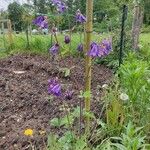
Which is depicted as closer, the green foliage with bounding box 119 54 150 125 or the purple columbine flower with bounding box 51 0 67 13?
the purple columbine flower with bounding box 51 0 67 13

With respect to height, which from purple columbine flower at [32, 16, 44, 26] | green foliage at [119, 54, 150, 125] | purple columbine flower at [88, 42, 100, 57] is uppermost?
purple columbine flower at [32, 16, 44, 26]

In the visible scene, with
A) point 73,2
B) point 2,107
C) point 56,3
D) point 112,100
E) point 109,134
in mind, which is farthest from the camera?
point 73,2

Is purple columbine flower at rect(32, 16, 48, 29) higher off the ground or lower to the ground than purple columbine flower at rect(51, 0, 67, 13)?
lower

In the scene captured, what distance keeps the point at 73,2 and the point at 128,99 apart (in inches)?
247

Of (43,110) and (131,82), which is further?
(43,110)

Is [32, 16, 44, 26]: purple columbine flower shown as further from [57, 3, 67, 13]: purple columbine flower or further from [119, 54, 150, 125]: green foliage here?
[119, 54, 150, 125]: green foliage

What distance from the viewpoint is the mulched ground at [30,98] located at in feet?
11.8

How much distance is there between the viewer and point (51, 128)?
365 cm

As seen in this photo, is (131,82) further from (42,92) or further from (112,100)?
(42,92)

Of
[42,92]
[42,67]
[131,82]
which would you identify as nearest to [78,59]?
[42,67]

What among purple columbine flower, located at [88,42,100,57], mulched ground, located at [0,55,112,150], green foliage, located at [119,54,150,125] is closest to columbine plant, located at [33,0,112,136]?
purple columbine flower, located at [88,42,100,57]

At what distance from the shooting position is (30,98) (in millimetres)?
4781

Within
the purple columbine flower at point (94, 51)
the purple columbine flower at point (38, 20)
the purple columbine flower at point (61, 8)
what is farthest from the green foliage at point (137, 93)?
the purple columbine flower at point (38, 20)

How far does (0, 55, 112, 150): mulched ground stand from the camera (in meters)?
3.59
